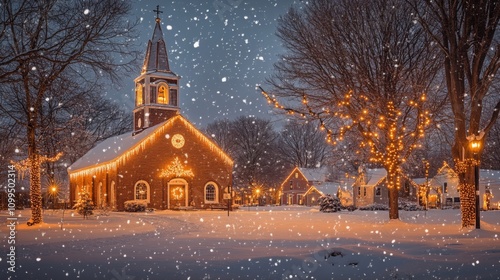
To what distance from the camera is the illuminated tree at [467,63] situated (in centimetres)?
1911

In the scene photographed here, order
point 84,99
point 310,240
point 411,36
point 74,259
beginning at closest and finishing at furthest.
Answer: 1. point 74,259
2. point 310,240
3. point 84,99
4. point 411,36

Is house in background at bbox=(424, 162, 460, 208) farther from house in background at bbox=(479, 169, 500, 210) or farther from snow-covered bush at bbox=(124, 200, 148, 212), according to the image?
snow-covered bush at bbox=(124, 200, 148, 212)

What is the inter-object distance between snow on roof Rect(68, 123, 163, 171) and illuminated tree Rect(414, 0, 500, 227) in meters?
30.9

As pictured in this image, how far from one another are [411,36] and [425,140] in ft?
23.1

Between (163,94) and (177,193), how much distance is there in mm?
10432

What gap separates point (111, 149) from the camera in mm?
50281

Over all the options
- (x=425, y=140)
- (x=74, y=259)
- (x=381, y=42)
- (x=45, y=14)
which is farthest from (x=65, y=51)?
(x=425, y=140)

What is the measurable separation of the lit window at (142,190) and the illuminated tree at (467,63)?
30460 mm

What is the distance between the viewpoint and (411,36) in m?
23.9

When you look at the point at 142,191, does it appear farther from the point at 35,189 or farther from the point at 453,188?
the point at 453,188

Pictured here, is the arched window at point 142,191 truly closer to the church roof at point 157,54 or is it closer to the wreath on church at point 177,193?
the wreath on church at point 177,193

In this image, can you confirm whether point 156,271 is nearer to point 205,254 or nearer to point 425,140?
point 205,254

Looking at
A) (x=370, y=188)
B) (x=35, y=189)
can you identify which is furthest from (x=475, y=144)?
(x=370, y=188)

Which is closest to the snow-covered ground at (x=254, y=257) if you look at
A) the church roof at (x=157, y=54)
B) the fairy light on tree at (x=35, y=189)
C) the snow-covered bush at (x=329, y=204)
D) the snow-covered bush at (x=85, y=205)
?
the fairy light on tree at (x=35, y=189)
